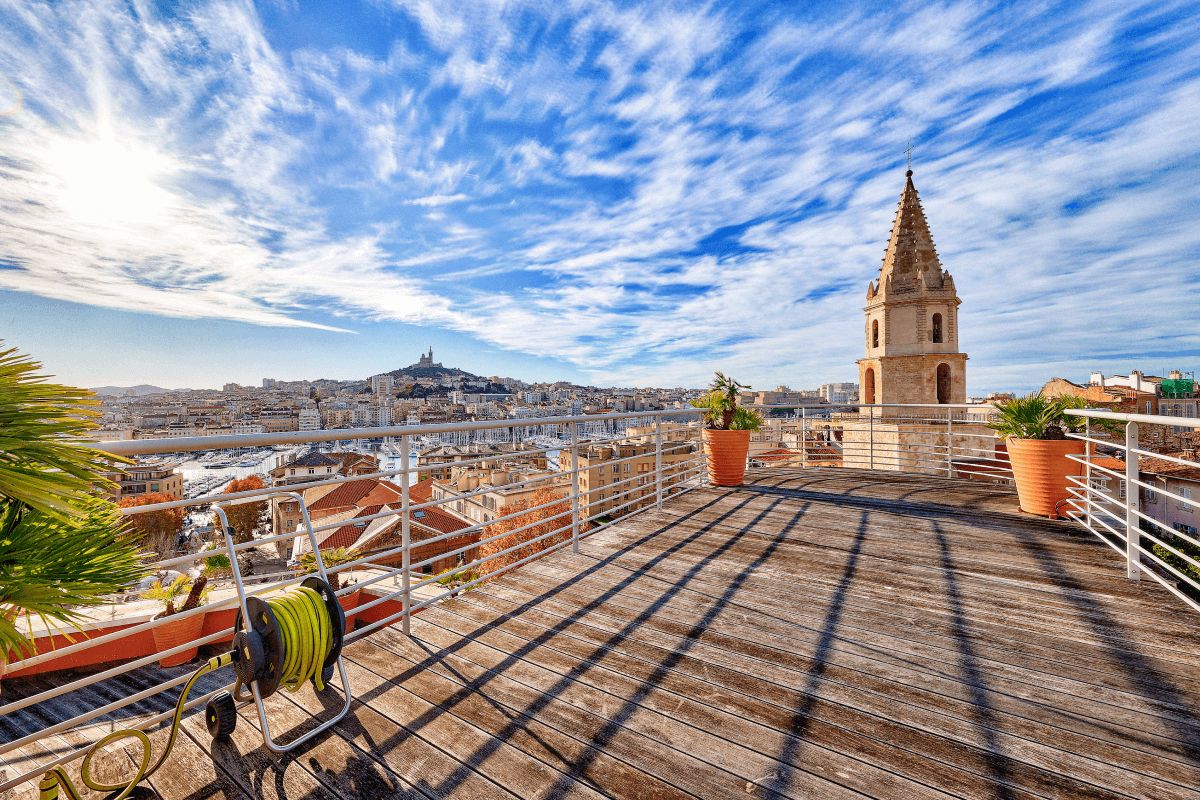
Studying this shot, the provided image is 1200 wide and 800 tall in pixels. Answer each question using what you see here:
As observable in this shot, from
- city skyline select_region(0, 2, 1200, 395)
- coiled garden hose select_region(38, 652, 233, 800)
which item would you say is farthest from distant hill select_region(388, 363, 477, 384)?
coiled garden hose select_region(38, 652, 233, 800)

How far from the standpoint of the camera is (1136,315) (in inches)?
971

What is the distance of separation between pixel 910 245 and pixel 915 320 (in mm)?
4084

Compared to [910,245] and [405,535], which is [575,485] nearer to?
[405,535]

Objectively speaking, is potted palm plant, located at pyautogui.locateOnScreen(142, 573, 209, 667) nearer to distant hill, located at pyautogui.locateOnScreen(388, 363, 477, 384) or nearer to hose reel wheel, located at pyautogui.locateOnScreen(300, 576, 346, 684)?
hose reel wheel, located at pyautogui.locateOnScreen(300, 576, 346, 684)

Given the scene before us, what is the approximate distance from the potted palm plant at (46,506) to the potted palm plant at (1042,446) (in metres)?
6.28

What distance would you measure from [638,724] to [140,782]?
5.59ft

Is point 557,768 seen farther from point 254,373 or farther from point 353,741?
point 254,373

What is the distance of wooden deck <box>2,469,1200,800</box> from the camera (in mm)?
1569

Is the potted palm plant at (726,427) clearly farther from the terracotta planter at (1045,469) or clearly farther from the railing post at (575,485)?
the railing post at (575,485)

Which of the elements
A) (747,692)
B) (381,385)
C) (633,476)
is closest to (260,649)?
(747,692)

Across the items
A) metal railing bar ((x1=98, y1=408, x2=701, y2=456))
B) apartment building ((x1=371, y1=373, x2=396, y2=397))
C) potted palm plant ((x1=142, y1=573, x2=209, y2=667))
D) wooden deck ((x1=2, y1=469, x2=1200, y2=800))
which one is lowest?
potted palm plant ((x1=142, y1=573, x2=209, y2=667))

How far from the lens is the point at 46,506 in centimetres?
113

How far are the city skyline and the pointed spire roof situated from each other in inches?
28.8

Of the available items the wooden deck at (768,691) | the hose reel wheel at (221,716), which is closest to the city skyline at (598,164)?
the hose reel wheel at (221,716)
